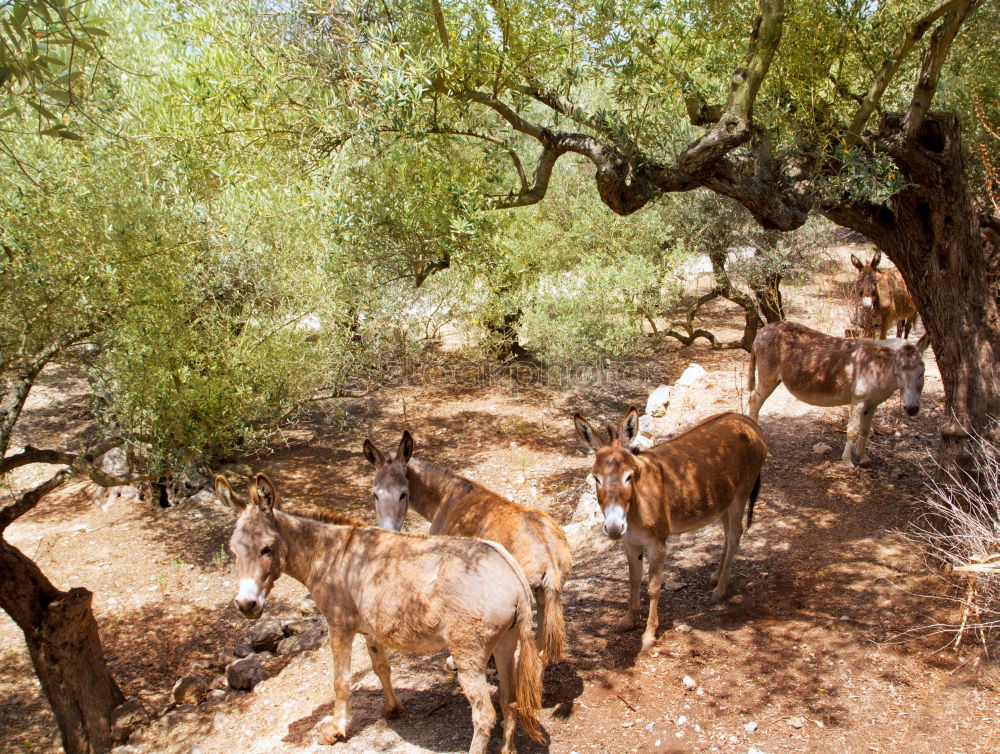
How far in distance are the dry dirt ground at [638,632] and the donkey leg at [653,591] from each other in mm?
130

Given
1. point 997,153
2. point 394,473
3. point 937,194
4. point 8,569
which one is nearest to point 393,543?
point 394,473

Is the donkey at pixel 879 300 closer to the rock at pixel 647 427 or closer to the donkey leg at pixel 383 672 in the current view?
the rock at pixel 647 427

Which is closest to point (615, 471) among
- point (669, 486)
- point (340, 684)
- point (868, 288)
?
point (669, 486)

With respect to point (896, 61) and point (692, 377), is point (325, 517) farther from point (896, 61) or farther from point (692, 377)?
point (692, 377)

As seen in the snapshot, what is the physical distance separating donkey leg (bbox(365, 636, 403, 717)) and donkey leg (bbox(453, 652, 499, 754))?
0.97m

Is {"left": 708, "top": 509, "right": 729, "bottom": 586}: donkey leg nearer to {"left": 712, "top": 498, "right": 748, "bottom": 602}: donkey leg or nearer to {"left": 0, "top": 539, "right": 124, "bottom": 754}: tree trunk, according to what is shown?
{"left": 712, "top": 498, "right": 748, "bottom": 602}: donkey leg

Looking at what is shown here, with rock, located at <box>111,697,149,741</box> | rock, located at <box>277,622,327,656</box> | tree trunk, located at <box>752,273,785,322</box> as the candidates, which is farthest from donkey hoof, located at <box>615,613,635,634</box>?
tree trunk, located at <box>752,273,785,322</box>

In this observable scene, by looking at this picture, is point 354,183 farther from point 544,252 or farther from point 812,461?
point 544,252

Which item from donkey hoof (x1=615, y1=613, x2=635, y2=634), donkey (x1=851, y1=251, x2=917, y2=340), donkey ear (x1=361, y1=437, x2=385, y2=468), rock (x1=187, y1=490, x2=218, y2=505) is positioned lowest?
rock (x1=187, y1=490, x2=218, y2=505)

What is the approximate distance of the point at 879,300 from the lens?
531 inches

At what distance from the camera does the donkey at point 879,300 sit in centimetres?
1299

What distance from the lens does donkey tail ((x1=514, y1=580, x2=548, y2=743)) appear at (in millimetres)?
4922

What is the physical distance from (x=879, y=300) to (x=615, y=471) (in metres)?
9.79

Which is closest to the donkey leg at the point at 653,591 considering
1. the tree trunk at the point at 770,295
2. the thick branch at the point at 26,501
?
the thick branch at the point at 26,501
